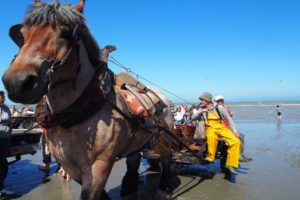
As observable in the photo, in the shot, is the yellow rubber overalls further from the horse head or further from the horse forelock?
the horse forelock

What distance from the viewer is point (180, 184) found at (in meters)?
7.39

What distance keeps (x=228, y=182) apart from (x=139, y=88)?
3183mm

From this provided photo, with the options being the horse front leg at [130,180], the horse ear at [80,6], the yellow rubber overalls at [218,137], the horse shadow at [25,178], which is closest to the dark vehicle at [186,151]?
the yellow rubber overalls at [218,137]

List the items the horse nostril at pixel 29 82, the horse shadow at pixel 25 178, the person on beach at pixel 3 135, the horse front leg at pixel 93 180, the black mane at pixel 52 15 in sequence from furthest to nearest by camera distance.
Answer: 1. the horse shadow at pixel 25 178
2. the person on beach at pixel 3 135
3. the horse front leg at pixel 93 180
4. the black mane at pixel 52 15
5. the horse nostril at pixel 29 82

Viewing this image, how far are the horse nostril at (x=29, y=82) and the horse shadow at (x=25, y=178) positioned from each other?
14.7 feet

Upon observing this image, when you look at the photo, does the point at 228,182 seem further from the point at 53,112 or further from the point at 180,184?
the point at 53,112

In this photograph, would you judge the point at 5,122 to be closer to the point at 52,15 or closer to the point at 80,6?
the point at 80,6

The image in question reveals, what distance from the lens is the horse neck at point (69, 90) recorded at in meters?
3.46

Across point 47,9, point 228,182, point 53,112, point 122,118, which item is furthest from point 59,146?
point 228,182

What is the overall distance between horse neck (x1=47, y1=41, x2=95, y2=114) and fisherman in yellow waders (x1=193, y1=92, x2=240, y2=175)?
4.39 meters

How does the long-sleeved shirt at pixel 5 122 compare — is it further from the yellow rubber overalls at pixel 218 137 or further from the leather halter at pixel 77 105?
the yellow rubber overalls at pixel 218 137

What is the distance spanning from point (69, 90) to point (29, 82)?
0.75 m

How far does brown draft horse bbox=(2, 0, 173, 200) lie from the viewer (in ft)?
9.46

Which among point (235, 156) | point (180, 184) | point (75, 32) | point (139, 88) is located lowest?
point (180, 184)
